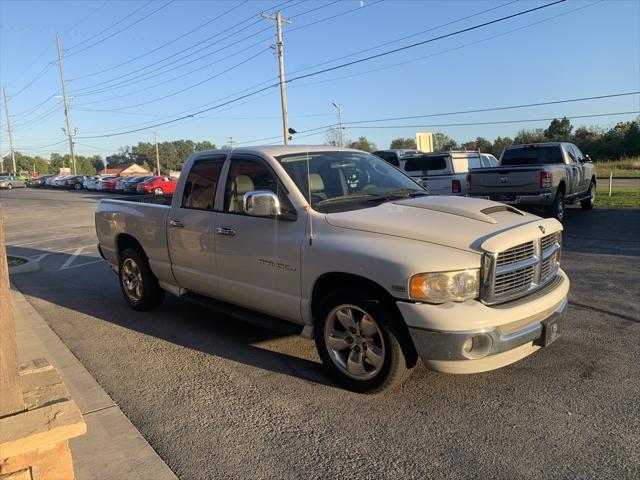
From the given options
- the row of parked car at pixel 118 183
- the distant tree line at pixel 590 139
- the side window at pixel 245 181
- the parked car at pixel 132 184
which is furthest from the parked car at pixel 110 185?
the side window at pixel 245 181

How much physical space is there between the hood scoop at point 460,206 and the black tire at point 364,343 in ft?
3.11

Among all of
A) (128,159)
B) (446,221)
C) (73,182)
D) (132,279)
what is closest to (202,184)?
(132,279)

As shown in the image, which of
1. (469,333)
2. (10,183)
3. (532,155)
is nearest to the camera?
(469,333)

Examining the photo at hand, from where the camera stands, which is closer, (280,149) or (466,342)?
(466,342)

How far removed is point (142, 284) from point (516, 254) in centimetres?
438

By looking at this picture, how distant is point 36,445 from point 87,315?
15.1 ft

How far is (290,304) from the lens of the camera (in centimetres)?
437

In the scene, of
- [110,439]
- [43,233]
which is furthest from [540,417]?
[43,233]

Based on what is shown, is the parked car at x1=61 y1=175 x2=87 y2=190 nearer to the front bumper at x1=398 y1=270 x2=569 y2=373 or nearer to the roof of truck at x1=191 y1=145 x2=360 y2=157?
the roof of truck at x1=191 y1=145 x2=360 y2=157

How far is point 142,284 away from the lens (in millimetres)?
6367

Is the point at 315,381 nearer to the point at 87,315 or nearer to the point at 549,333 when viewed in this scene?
the point at 549,333

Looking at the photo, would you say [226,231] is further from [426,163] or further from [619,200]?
[619,200]

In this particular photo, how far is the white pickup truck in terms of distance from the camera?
3504 millimetres

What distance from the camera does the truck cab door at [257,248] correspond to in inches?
170
